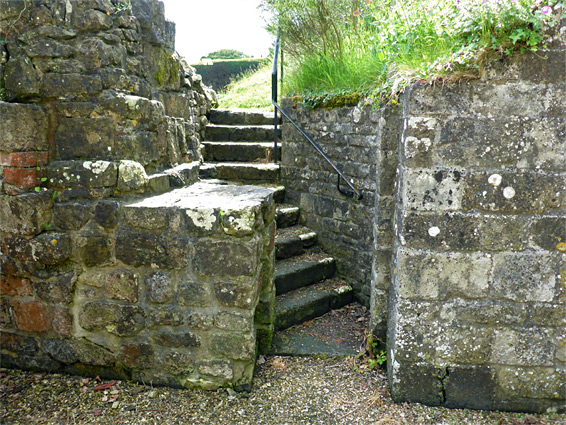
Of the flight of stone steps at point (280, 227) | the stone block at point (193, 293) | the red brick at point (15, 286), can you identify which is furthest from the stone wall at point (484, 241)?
the red brick at point (15, 286)

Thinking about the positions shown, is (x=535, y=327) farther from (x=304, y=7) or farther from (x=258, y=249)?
(x=304, y=7)

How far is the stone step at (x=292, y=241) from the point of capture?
4.41 m

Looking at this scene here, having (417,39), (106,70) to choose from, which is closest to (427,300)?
(417,39)

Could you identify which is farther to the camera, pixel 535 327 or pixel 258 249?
pixel 258 249

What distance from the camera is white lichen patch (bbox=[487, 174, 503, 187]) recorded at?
245 cm

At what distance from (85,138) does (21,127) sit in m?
0.34

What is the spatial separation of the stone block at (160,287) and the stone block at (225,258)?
203 mm

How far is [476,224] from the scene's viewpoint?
251 cm

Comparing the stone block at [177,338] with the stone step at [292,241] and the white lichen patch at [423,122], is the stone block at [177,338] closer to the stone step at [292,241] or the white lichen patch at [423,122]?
the stone step at [292,241]

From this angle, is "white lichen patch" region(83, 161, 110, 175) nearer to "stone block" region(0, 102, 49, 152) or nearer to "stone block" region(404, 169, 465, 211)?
"stone block" region(0, 102, 49, 152)

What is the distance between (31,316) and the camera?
285cm

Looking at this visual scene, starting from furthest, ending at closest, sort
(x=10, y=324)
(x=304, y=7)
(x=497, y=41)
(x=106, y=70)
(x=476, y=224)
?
(x=304, y=7), (x=10, y=324), (x=106, y=70), (x=476, y=224), (x=497, y=41)

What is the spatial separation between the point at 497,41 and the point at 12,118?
267cm

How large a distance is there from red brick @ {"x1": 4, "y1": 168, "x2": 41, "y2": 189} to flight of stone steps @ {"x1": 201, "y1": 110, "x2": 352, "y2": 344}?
1761 millimetres
